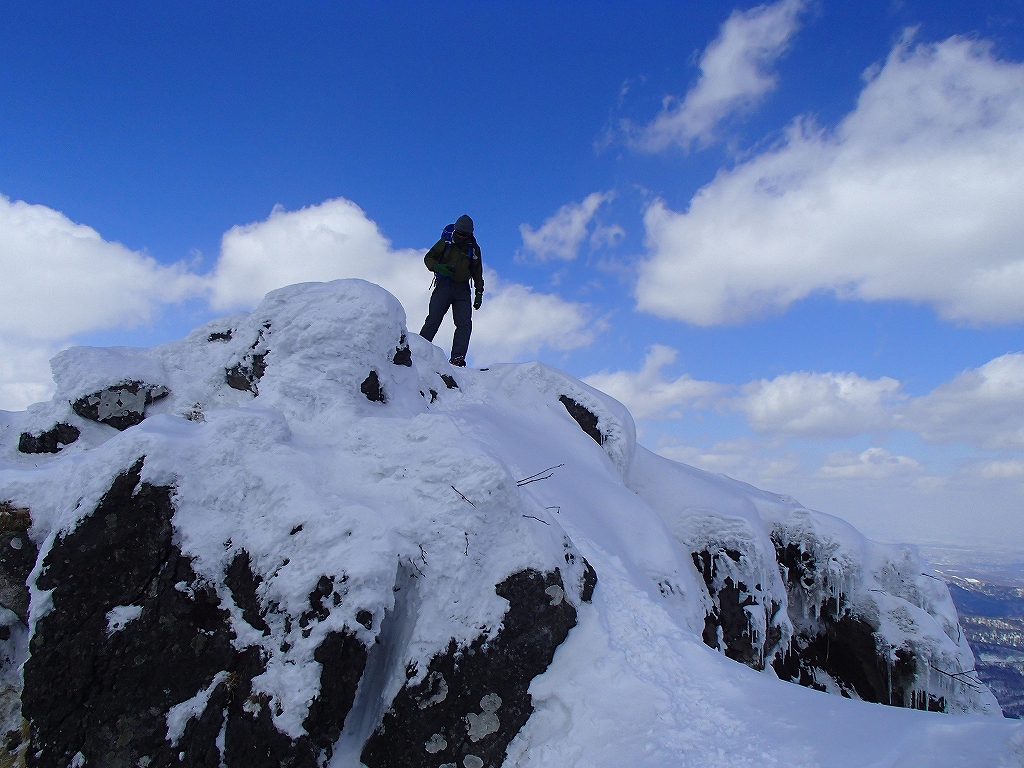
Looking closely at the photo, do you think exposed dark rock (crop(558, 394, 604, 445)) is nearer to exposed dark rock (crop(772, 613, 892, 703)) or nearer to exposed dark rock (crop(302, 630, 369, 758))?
exposed dark rock (crop(772, 613, 892, 703))

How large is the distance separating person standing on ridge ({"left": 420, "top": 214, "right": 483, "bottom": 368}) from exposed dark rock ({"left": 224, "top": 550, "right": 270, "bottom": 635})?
790 centimetres

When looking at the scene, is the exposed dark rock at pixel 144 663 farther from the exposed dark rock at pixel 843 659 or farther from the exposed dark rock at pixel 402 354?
the exposed dark rock at pixel 843 659

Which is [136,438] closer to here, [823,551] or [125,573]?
[125,573]

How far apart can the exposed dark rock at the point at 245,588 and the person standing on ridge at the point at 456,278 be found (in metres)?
7.90

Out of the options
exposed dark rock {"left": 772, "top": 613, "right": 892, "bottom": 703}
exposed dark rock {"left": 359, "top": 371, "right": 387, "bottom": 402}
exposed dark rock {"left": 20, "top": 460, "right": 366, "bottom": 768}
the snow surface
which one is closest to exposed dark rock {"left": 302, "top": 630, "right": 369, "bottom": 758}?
exposed dark rock {"left": 20, "top": 460, "right": 366, "bottom": 768}

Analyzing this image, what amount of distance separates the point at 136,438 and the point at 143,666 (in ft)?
8.10

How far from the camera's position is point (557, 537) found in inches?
269

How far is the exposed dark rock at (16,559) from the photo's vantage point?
6.40 m

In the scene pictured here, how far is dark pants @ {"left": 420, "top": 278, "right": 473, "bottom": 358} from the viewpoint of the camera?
43.3ft

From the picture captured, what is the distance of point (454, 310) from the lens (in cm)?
1340

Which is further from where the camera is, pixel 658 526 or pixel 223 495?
pixel 658 526

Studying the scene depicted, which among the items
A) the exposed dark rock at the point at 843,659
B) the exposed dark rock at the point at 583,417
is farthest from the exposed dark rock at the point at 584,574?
the exposed dark rock at the point at 843,659

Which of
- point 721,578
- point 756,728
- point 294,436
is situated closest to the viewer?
point 756,728

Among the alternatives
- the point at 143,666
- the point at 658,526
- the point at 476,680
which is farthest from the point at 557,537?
the point at 143,666
